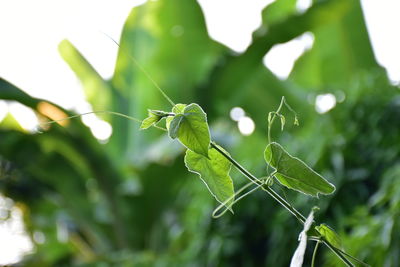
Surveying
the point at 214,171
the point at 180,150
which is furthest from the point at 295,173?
the point at 180,150

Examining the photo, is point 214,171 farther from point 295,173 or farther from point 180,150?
point 180,150

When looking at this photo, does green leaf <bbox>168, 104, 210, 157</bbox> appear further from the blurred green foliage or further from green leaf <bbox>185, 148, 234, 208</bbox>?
the blurred green foliage

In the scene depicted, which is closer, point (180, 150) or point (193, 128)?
point (193, 128)

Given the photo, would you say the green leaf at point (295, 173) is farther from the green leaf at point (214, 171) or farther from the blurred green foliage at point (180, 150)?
the blurred green foliage at point (180, 150)

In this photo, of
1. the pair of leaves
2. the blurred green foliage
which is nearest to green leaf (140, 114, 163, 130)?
the pair of leaves

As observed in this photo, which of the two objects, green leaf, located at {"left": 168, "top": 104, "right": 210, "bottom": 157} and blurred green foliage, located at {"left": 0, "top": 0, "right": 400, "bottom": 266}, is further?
blurred green foliage, located at {"left": 0, "top": 0, "right": 400, "bottom": 266}

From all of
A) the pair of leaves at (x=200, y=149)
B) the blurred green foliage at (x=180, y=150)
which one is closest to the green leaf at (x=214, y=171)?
the pair of leaves at (x=200, y=149)
